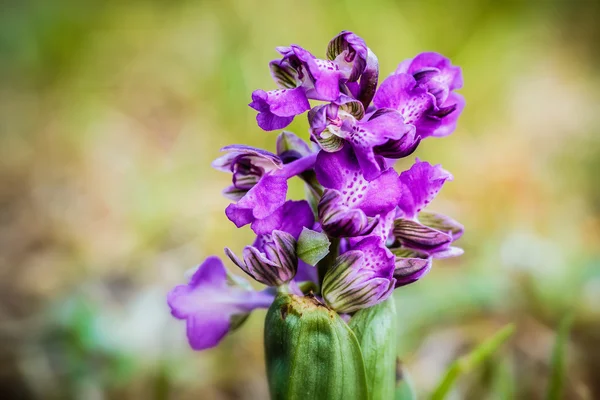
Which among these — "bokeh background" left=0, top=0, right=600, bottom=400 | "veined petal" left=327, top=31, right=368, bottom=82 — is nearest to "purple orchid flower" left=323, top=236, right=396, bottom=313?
"veined petal" left=327, top=31, right=368, bottom=82

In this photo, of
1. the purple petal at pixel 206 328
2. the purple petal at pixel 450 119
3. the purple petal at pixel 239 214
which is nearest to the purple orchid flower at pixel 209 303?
the purple petal at pixel 206 328

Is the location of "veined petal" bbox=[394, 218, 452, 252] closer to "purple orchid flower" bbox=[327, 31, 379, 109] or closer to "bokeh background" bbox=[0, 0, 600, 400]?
"purple orchid flower" bbox=[327, 31, 379, 109]

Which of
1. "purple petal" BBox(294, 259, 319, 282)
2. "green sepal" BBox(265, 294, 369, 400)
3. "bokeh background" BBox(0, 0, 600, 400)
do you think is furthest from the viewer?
"bokeh background" BBox(0, 0, 600, 400)

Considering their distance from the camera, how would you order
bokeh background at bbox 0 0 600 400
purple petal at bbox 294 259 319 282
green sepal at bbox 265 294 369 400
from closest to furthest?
green sepal at bbox 265 294 369 400, purple petal at bbox 294 259 319 282, bokeh background at bbox 0 0 600 400

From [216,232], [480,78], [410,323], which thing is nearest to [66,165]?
[216,232]

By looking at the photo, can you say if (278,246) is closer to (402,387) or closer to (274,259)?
(274,259)

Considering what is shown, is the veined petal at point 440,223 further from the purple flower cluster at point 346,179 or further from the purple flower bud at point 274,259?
the purple flower bud at point 274,259

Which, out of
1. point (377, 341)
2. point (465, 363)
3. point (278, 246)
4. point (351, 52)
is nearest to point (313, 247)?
point (278, 246)

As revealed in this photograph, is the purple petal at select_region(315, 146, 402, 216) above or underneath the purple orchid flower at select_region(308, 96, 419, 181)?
underneath
